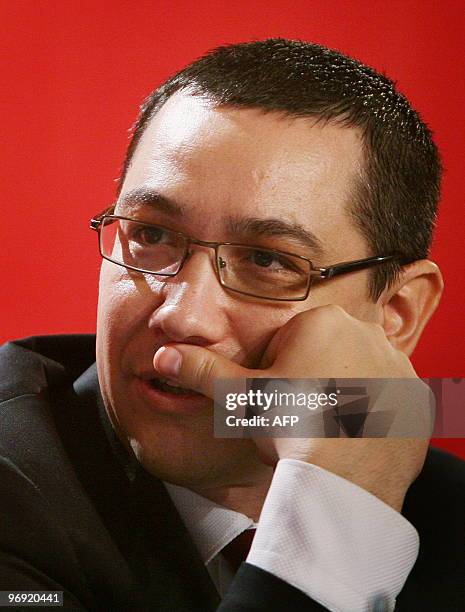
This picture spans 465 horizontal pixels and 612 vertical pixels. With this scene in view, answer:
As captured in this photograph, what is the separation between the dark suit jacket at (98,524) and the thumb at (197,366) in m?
0.22

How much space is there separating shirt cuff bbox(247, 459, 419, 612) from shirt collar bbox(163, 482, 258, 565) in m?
0.25

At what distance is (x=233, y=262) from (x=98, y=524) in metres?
0.40

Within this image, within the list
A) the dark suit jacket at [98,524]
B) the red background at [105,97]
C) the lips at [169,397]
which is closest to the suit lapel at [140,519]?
the dark suit jacket at [98,524]

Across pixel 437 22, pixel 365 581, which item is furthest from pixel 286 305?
pixel 437 22

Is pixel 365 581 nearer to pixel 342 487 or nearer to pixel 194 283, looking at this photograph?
pixel 342 487

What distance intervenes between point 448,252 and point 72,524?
3.66 feet

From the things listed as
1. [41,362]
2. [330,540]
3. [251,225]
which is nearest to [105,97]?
[41,362]

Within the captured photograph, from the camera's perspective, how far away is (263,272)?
51.7 inches

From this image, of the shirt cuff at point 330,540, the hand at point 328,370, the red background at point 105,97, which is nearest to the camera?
the shirt cuff at point 330,540

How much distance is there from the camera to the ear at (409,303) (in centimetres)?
149

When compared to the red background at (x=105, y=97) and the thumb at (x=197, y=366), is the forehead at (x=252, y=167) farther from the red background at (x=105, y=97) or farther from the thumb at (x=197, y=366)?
the red background at (x=105, y=97)

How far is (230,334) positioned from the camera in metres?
1.27

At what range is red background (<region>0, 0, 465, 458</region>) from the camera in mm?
1985

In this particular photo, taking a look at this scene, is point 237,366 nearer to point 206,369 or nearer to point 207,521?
point 206,369
